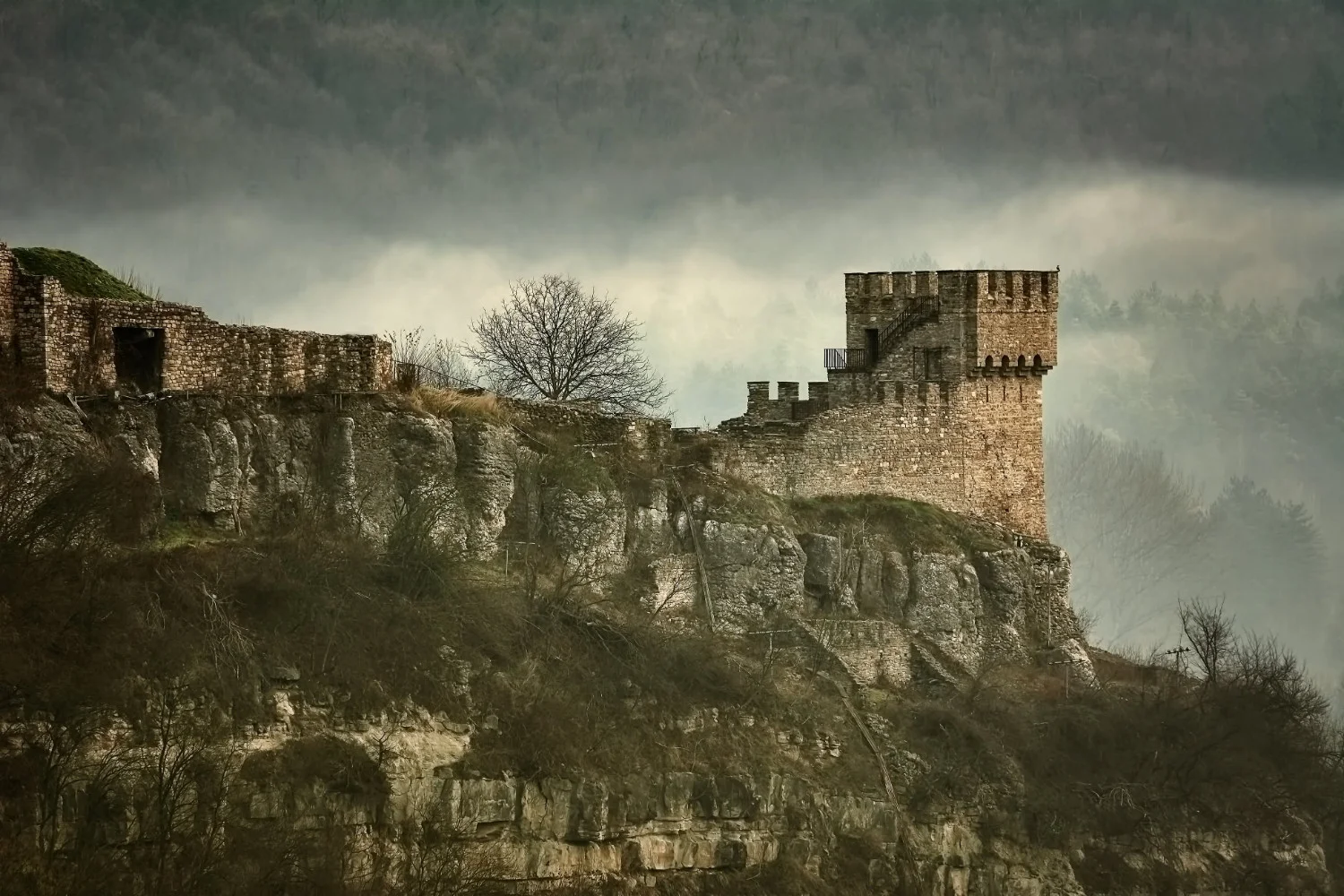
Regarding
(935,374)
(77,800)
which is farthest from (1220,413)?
(77,800)

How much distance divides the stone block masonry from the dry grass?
80cm

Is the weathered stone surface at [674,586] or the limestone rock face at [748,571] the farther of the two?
the limestone rock face at [748,571]

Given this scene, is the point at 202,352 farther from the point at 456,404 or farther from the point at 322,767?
the point at 322,767

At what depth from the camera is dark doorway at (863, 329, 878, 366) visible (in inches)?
2502

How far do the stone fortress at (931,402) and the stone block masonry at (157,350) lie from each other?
10.2m

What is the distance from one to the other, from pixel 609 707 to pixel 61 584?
11.7 m

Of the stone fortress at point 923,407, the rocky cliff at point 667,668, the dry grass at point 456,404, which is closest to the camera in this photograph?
the rocky cliff at point 667,668

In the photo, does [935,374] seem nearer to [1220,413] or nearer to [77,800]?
[77,800]

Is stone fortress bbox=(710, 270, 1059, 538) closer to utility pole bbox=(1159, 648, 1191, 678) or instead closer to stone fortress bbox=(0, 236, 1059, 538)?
stone fortress bbox=(0, 236, 1059, 538)

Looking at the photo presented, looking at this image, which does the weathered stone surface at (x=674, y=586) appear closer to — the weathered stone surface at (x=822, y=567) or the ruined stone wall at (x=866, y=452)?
the weathered stone surface at (x=822, y=567)

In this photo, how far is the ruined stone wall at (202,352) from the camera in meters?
50.6

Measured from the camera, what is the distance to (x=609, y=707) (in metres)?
53.2

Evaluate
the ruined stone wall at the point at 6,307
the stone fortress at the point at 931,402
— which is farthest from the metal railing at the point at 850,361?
the ruined stone wall at the point at 6,307

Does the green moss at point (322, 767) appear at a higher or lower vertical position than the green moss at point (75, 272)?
lower
